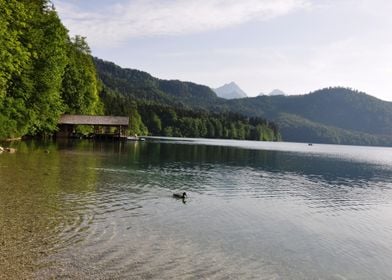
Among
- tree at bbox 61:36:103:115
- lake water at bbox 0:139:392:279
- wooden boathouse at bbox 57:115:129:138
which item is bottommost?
lake water at bbox 0:139:392:279

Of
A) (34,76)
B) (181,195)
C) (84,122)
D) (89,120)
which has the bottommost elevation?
(181,195)

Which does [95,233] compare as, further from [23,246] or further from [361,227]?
[361,227]

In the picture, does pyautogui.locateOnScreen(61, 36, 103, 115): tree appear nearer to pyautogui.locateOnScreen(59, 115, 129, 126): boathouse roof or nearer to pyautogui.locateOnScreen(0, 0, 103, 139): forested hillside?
pyautogui.locateOnScreen(59, 115, 129, 126): boathouse roof

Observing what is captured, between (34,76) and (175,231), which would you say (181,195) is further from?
(34,76)

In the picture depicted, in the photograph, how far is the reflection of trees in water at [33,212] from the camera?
11297mm

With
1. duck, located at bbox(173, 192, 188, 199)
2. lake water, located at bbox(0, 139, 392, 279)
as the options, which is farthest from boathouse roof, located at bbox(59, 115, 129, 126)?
duck, located at bbox(173, 192, 188, 199)

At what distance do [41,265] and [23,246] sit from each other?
1.74m

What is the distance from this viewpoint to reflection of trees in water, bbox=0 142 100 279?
1130cm

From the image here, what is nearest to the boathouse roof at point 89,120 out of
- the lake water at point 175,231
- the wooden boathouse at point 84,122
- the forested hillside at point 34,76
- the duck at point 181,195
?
the wooden boathouse at point 84,122

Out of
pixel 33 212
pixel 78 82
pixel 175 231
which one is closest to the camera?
pixel 175 231

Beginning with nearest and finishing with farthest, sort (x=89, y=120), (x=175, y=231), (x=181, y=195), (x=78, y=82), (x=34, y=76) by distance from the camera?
(x=175, y=231), (x=181, y=195), (x=34, y=76), (x=78, y=82), (x=89, y=120)

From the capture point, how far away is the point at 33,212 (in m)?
16.7

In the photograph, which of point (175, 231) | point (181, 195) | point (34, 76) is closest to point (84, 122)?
point (34, 76)

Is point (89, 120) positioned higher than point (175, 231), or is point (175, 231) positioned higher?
point (89, 120)
